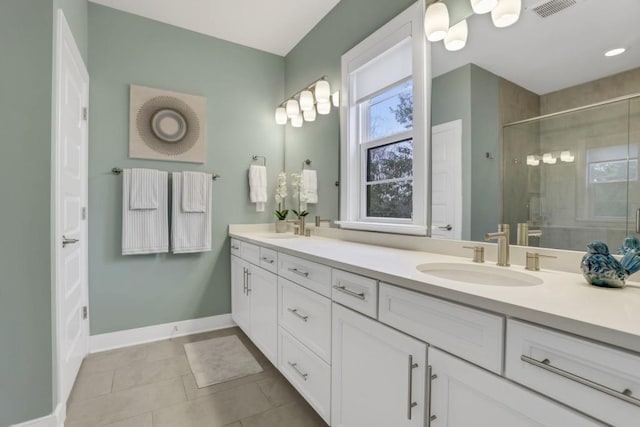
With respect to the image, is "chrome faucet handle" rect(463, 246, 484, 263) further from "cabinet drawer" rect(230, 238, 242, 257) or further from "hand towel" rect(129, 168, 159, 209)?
"hand towel" rect(129, 168, 159, 209)

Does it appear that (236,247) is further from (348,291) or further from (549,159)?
(549,159)

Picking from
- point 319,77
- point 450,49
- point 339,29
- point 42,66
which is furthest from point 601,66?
point 42,66

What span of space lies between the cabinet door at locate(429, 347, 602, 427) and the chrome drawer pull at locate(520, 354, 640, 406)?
71mm

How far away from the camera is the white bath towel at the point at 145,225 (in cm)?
240

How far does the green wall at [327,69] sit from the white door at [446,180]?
0.85m

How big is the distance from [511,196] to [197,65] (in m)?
2.72

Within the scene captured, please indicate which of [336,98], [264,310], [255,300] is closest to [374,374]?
[264,310]

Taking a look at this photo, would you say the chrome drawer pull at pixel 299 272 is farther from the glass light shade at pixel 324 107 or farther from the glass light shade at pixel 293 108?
the glass light shade at pixel 293 108

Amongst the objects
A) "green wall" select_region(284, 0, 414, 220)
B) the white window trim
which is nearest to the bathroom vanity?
the white window trim

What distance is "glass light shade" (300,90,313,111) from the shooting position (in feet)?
8.55

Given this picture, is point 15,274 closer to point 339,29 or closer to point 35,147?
point 35,147

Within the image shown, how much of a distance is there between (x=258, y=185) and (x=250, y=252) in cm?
84

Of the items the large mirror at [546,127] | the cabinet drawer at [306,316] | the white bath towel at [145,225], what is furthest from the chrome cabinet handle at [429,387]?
the white bath towel at [145,225]

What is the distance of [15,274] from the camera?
55.0 inches
